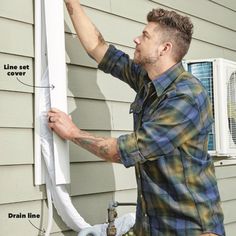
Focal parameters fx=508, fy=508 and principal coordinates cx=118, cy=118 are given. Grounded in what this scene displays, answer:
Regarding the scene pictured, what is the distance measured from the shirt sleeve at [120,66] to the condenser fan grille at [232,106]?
860 mm

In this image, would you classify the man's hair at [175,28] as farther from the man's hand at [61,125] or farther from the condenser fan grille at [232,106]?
the condenser fan grille at [232,106]

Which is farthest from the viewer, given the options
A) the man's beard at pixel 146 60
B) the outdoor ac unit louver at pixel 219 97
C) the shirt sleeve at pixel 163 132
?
the outdoor ac unit louver at pixel 219 97

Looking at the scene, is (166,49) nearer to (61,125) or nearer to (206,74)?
(61,125)

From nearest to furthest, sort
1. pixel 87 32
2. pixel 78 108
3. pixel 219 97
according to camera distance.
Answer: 1. pixel 87 32
2. pixel 78 108
3. pixel 219 97

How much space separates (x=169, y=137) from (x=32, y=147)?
0.65m

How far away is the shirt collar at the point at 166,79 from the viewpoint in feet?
7.09

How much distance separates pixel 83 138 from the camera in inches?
83.5

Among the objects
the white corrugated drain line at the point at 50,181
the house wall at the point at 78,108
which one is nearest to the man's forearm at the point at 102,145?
the white corrugated drain line at the point at 50,181

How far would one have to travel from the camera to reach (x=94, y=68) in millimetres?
2684

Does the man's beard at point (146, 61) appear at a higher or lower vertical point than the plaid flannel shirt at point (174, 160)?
higher

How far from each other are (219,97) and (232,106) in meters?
0.14

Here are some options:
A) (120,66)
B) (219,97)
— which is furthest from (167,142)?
(219,97)

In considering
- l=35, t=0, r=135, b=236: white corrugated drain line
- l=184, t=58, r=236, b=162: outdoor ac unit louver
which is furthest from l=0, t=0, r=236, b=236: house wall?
l=184, t=58, r=236, b=162: outdoor ac unit louver

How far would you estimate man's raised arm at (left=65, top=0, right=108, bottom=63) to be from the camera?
243 centimetres
